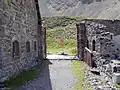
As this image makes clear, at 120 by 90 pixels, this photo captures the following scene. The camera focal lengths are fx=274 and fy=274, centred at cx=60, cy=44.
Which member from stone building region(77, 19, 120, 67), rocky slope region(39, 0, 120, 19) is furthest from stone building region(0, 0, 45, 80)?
rocky slope region(39, 0, 120, 19)

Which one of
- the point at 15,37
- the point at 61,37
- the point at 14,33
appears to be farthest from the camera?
the point at 61,37

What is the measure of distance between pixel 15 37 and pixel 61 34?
1521 inches

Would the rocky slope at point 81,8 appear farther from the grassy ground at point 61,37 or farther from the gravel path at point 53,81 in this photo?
the gravel path at point 53,81

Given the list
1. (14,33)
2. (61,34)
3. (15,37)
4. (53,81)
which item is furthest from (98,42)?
(61,34)

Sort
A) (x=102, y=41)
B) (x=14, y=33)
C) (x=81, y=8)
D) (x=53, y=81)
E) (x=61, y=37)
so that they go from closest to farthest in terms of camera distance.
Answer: (x=14, y=33) < (x=53, y=81) < (x=102, y=41) < (x=61, y=37) < (x=81, y=8)

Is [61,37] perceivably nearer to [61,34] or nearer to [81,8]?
[61,34]

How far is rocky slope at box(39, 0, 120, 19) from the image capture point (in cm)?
7814

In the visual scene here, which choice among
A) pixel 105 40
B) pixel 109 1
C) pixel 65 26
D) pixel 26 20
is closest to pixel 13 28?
pixel 26 20

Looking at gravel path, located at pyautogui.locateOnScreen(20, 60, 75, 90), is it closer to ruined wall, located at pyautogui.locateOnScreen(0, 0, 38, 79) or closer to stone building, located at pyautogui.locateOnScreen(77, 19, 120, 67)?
ruined wall, located at pyautogui.locateOnScreen(0, 0, 38, 79)

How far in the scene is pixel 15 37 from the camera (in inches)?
611

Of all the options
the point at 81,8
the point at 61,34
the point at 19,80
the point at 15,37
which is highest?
the point at 81,8

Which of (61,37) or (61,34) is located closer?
(61,37)

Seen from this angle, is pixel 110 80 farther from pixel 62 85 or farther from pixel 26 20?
pixel 26 20

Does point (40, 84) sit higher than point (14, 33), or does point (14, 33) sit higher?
point (14, 33)
